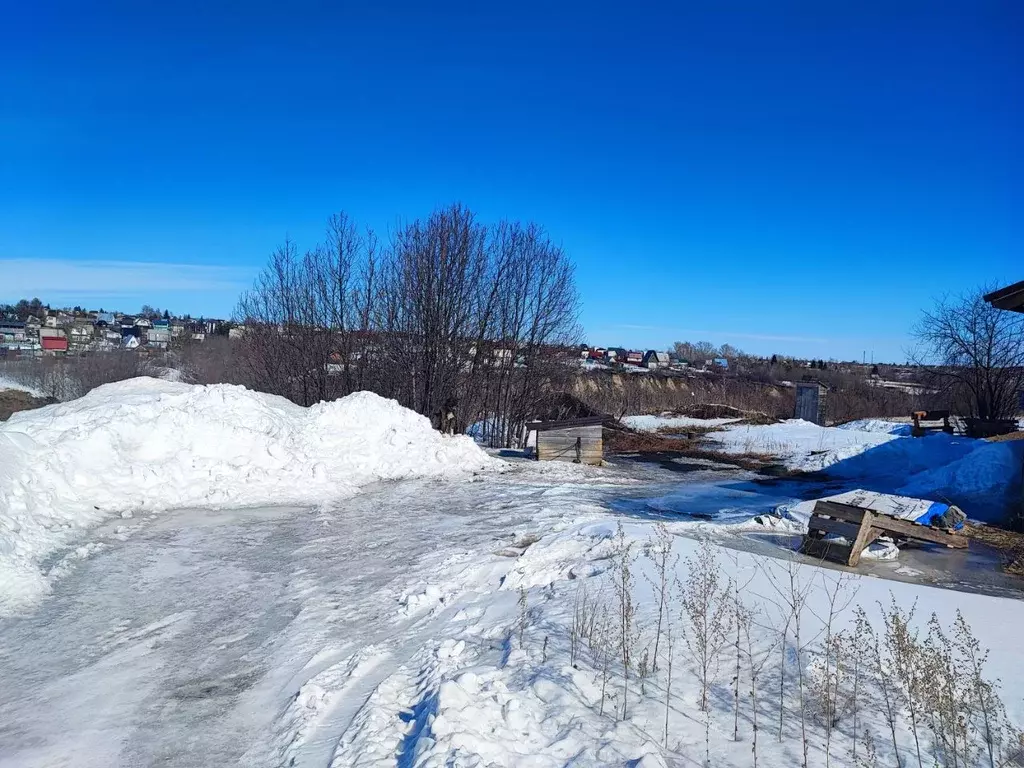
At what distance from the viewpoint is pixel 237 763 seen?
403cm

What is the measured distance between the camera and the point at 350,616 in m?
6.46

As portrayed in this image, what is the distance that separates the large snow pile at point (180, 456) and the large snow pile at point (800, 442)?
33.7 ft

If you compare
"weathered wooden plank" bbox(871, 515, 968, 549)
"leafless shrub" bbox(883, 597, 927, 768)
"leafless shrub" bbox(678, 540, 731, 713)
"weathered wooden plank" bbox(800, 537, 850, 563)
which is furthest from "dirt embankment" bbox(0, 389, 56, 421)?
"leafless shrub" bbox(883, 597, 927, 768)

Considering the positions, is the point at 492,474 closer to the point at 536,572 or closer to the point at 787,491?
the point at 787,491

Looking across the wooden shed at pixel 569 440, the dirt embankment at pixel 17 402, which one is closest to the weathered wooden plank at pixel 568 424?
the wooden shed at pixel 569 440

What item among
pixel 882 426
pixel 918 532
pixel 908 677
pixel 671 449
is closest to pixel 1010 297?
pixel 918 532

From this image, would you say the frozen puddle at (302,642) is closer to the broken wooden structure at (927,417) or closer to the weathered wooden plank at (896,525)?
the weathered wooden plank at (896,525)

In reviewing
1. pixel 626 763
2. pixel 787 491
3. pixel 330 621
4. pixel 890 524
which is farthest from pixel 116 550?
pixel 787 491

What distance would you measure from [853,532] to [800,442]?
1697cm

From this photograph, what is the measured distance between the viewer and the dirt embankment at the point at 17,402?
79.0 ft

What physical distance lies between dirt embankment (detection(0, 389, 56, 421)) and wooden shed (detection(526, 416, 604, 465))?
1885 centimetres

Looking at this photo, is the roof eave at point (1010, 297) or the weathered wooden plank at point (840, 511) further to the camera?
the roof eave at point (1010, 297)

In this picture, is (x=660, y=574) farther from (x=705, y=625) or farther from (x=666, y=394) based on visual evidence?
(x=666, y=394)

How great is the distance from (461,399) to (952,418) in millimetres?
18194
